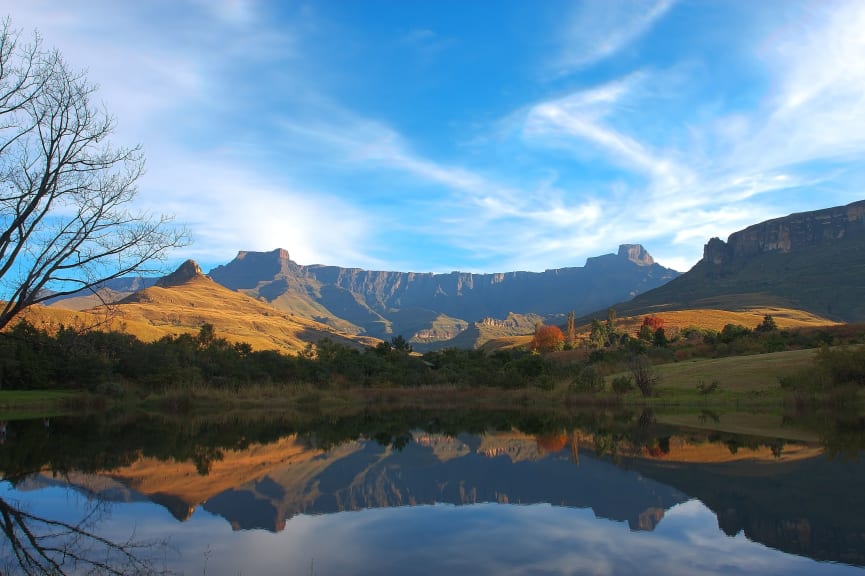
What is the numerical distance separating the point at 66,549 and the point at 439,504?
7.47 m

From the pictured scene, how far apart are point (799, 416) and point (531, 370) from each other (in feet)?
90.9

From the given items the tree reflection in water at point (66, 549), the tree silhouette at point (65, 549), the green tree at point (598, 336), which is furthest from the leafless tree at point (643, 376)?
the green tree at point (598, 336)

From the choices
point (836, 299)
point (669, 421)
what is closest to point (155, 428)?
point (669, 421)

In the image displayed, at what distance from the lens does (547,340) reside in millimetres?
139000

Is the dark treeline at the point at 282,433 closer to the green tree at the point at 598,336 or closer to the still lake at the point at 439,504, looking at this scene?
the still lake at the point at 439,504

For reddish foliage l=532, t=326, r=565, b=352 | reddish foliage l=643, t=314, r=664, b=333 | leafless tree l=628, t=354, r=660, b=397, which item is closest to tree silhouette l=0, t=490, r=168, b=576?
leafless tree l=628, t=354, r=660, b=397

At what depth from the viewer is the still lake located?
952 centimetres

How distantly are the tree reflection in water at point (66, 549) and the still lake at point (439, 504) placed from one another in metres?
0.05

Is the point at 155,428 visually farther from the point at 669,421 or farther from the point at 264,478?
the point at 669,421

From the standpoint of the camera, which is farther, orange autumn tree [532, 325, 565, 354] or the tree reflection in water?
orange autumn tree [532, 325, 565, 354]

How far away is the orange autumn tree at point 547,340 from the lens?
132 m

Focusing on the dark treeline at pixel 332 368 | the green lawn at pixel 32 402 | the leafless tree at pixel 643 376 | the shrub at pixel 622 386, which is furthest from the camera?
the dark treeline at pixel 332 368

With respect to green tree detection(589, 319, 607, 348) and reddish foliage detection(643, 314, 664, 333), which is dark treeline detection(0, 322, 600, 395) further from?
reddish foliage detection(643, 314, 664, 333)

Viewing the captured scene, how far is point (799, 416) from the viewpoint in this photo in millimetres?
35688
